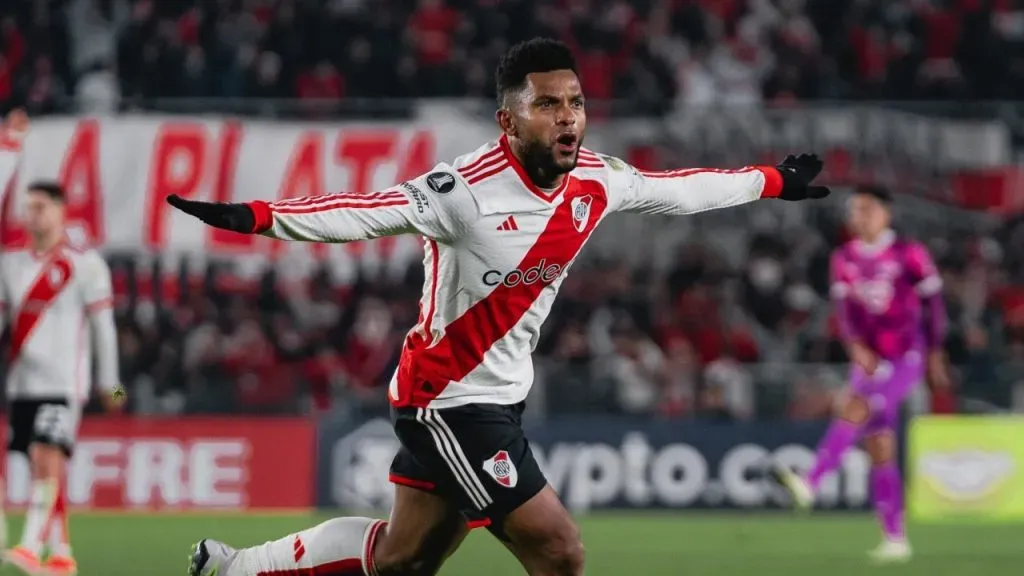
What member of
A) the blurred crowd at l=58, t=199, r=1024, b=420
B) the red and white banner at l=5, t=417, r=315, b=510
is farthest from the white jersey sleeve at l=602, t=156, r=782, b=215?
the red and white banner at l=5, t=417, r=315, b=510

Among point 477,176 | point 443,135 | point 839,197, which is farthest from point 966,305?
point 477,176

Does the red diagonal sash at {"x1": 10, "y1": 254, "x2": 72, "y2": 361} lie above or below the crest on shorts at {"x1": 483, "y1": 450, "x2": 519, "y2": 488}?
above

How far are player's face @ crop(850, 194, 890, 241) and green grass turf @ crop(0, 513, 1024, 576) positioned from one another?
2023 mm

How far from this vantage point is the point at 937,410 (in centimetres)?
1458

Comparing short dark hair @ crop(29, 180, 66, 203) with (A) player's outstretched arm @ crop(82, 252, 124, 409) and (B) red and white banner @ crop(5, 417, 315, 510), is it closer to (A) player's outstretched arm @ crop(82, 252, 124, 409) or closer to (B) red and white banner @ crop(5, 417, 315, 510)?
(A) player's outstretched arm @ crop(82, 252, 124, 409)

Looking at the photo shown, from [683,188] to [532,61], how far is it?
2.61 ft

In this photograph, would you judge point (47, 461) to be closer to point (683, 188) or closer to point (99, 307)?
point (99, 307)

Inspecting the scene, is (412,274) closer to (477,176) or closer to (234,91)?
(234,91)

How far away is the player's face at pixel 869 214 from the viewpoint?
11.6m

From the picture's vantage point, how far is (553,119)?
5.68m

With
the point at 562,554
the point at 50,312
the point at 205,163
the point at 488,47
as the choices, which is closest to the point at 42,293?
the point at 50,312

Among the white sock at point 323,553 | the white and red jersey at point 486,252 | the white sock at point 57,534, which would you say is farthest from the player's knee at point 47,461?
the white and red jersey at point 486,252

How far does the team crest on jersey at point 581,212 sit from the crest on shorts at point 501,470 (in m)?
0.78

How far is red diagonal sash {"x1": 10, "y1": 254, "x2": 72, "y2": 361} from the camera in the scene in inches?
389
